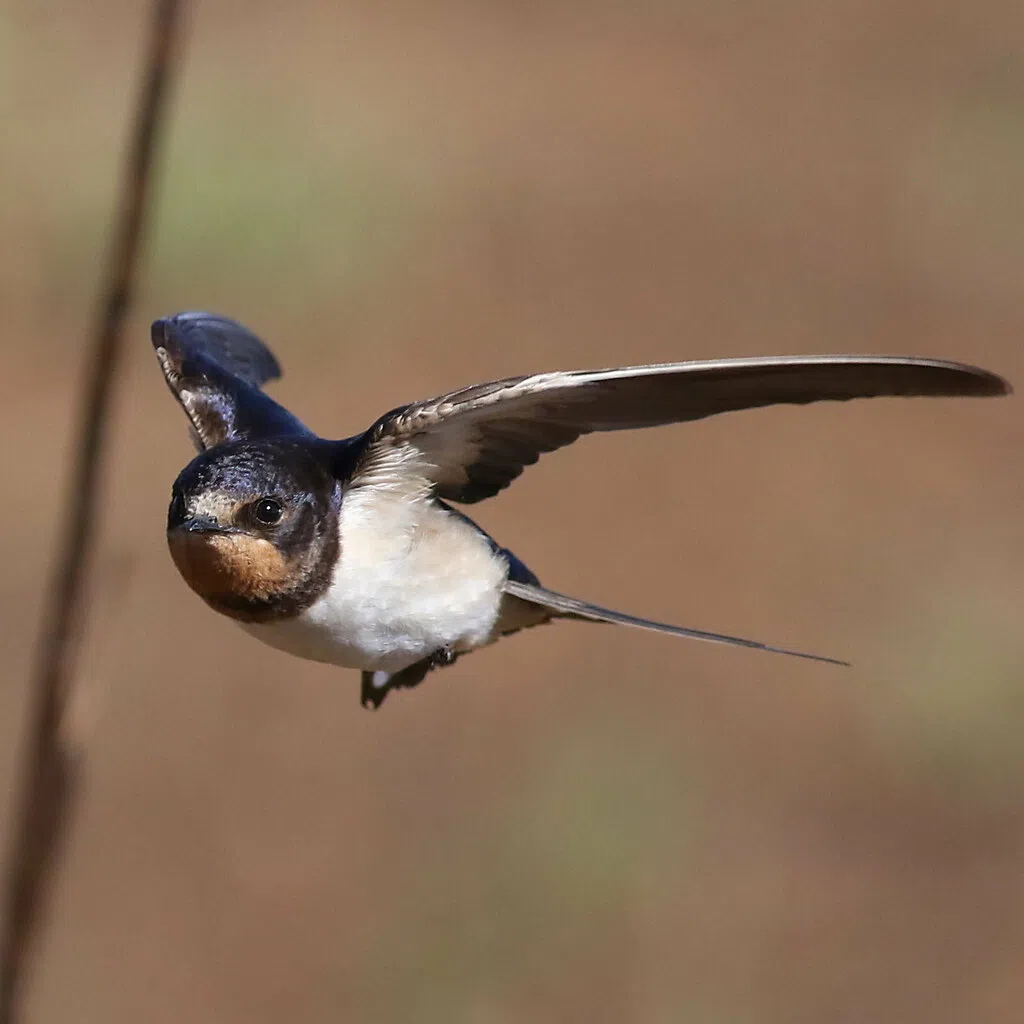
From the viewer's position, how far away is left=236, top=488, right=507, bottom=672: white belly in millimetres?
1943

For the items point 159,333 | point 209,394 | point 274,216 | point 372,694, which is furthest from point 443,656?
point 274,216

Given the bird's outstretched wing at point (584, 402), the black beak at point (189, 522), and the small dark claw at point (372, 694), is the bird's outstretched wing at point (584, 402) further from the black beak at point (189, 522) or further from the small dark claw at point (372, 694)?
the small dark claw at point (372, 694)

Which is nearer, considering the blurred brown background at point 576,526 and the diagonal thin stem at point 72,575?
the diagonal thin stem at point 72,575

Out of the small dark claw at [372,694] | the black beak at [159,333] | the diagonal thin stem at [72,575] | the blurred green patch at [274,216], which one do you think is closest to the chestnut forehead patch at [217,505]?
the small dark claw at [372,694]

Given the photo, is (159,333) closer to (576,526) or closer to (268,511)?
(268,511)

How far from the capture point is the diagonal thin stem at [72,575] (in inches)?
34.9

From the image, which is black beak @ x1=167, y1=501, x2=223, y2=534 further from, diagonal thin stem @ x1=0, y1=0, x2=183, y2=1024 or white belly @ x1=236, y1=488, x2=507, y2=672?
diagonal thin stem @ x1=0, y1=0, x2=183, y2=1024

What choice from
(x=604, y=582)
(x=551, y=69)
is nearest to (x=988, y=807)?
(x=604, y=582)

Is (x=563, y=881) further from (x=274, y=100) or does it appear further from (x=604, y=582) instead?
(x=274, y=100)

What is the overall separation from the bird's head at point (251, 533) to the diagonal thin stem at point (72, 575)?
0.96 m

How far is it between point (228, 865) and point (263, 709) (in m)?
0.63

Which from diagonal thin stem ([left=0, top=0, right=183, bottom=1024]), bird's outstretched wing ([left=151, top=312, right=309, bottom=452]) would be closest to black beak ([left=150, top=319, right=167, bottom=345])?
bird's outstretched wing ([left=151, top=312, right=309, bottom=452])

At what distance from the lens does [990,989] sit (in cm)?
532

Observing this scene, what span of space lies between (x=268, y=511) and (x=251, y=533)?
0.03 metres
